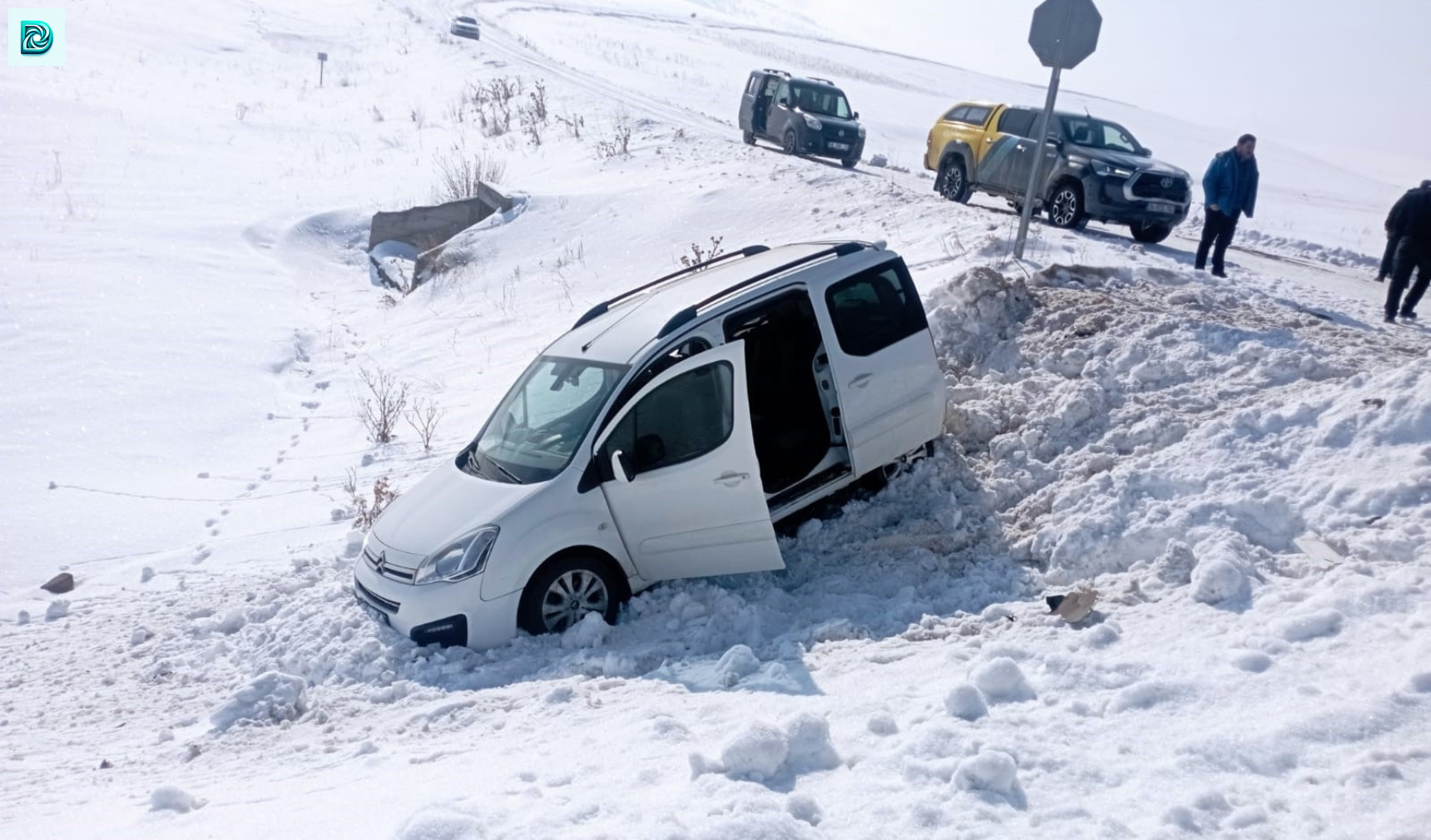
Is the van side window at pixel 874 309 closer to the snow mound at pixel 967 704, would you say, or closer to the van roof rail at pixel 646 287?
the van roof rail at pixel 646 287

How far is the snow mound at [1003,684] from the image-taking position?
495 centimetres

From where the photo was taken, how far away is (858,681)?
5.59m

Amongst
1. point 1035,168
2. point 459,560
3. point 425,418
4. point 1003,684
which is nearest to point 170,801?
point 459,560

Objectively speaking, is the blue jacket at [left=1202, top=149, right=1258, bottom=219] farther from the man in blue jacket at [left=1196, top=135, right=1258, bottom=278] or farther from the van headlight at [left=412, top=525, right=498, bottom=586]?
the van headlight at [left=412, top=525, right=498, bottom=586]

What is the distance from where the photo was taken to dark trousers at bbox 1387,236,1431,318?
11953mm

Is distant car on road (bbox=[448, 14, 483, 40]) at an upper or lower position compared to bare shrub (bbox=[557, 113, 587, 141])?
upper

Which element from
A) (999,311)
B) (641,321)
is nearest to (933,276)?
(999,311)

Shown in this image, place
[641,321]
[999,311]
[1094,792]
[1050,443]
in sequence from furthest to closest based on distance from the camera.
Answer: [999,311] → [1050,443] → [641,321] → [1094,792]

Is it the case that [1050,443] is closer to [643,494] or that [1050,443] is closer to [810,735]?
[643,494]

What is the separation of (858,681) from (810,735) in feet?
3.63

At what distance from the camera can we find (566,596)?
22.4 feet

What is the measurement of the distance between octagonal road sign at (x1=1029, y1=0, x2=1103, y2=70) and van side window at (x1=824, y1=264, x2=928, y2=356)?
3680 millimetres
